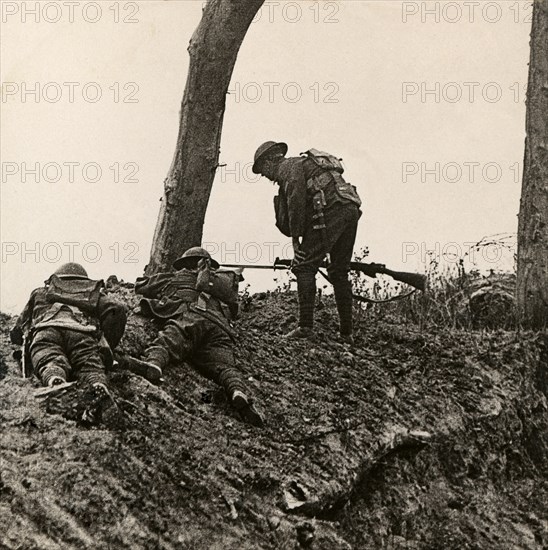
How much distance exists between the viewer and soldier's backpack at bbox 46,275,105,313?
23.4 ft

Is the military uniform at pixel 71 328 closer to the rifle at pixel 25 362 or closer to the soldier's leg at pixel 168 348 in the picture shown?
the rifle at pixel 25 362

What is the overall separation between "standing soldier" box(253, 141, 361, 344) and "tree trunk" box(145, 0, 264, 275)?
1102 millimetres

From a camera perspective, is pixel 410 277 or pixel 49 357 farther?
pixel 410 277

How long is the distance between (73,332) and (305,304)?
293 centimetres

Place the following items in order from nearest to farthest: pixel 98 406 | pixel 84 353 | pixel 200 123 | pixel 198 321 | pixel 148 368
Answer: pixel 98 406, pixel 84 353, pixel 148 368, pixel 198 321, pixel 200 123

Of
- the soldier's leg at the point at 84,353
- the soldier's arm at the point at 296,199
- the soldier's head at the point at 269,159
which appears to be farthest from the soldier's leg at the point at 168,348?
the soldier's head at the point at 269,159

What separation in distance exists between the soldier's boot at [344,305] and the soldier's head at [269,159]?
53.2 inches

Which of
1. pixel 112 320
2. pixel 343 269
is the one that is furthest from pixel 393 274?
pixel 112 320

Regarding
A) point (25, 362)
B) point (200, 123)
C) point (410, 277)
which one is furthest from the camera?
point (200, 123)

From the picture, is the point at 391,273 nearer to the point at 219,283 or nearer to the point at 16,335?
the point at 219,283

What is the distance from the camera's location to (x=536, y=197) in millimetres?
10016

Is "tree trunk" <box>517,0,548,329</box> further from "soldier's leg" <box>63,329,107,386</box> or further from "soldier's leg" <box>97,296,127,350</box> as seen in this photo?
"soldier's leg" <box>63,329,107,386</box>

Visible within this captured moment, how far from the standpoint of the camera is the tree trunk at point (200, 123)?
9789mm

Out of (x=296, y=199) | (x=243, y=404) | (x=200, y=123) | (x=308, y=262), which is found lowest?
(x=243, y=404)
